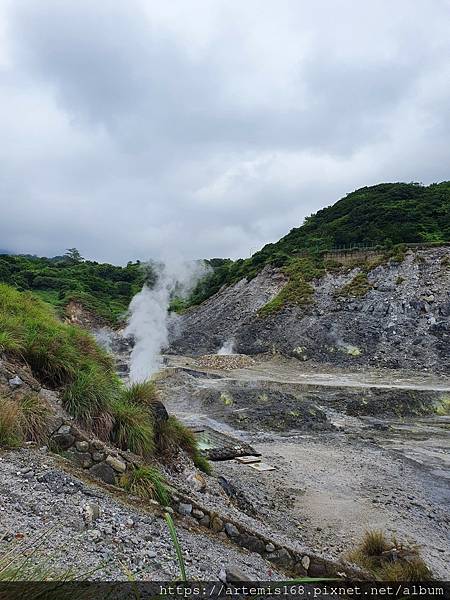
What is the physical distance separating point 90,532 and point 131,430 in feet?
8.28

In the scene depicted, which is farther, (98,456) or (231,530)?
(231,530)

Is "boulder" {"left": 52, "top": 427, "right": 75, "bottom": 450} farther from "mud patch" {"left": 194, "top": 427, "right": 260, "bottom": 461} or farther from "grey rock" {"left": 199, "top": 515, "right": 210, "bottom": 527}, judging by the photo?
"mud patch" {"left": 194, "top": 427, "right": 260, "bottom": 461}

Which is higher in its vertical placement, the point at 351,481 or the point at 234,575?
the point at 234,575

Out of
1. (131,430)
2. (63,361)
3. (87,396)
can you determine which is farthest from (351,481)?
(63,361)

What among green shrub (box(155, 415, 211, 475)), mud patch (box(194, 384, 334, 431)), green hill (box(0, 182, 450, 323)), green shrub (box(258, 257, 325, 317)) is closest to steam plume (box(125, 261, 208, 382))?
green hill (box(0, 182, 450, 323))

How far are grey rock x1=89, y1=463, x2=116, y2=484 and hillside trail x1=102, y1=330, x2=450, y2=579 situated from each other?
10.5 feet

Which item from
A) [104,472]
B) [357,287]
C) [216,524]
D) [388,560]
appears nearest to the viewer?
[104,472]

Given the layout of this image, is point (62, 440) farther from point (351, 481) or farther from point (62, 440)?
point (351, 481)

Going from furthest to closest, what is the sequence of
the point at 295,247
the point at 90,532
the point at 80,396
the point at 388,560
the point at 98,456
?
1. the point at 295,247
2. the point at 80,396
3. the point at 388,560
4. the point at 98,456
5. the point at 90,532

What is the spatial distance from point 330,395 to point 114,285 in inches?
1905

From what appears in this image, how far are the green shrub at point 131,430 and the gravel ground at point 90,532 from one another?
4.76 ft

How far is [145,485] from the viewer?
4.96 meters

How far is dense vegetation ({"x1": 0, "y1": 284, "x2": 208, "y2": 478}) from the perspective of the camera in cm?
507

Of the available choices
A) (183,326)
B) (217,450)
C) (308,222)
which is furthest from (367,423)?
(308,222)
